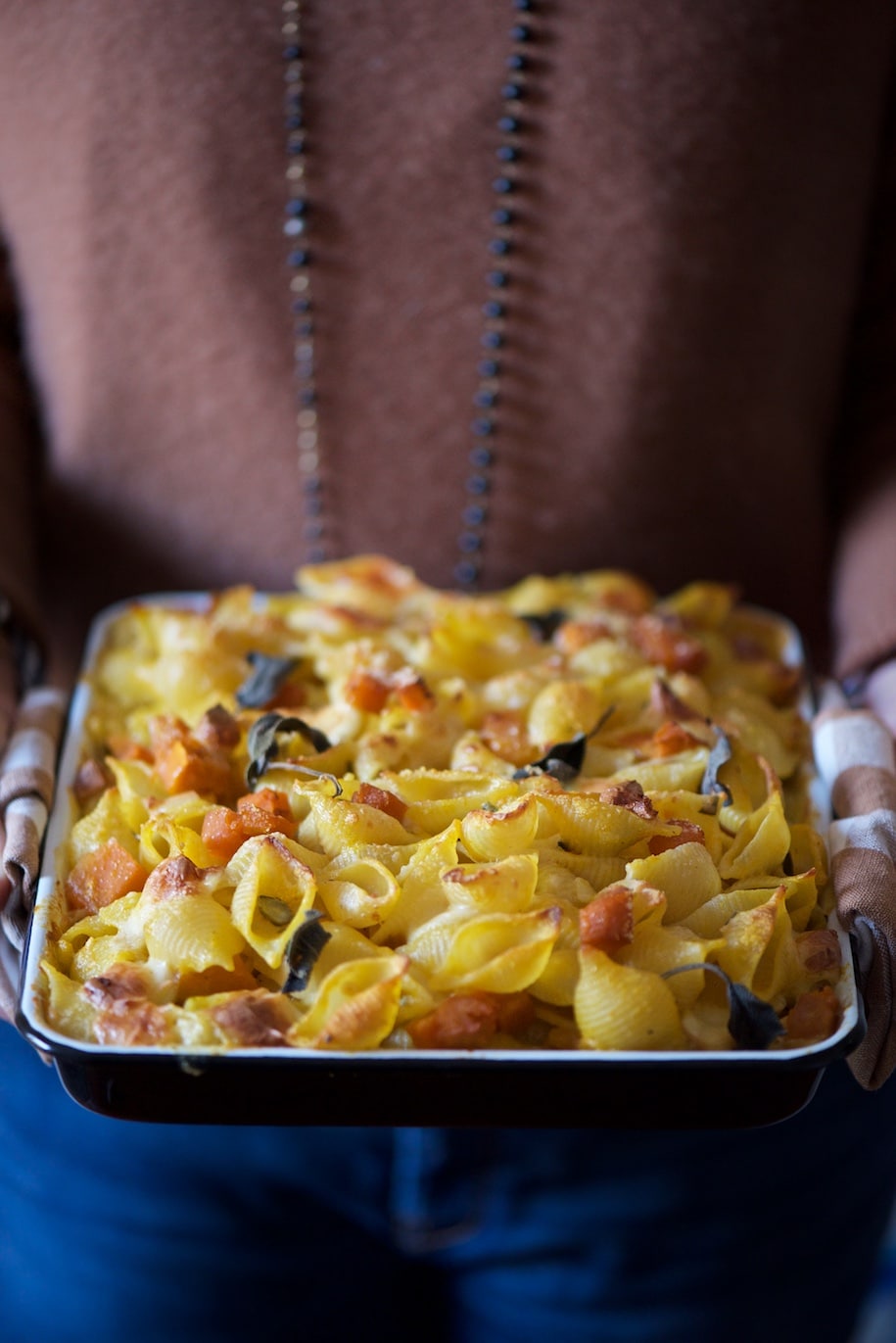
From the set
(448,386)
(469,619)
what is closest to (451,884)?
(469,619)

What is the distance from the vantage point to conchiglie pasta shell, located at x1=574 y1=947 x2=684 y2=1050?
57cm

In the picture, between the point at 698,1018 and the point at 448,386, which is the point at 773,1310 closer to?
the point at 698,1018

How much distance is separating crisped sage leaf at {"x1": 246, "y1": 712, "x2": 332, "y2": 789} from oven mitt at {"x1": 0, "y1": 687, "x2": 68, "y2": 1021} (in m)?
0.12

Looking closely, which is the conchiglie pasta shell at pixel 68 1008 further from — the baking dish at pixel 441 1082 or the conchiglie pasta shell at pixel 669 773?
the conchiglie pasta shell at pixel 669 773

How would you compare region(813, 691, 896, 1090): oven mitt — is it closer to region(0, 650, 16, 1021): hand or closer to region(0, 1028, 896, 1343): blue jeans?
region(0, 1028, 896, 1343): blue jeans

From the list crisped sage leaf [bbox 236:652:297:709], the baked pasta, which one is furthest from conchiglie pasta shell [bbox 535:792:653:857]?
crisped sage leaf [bbox 236:652:297:709]

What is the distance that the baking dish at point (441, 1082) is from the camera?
1.83 feet

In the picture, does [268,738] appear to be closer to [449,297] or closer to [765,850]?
[765,850]

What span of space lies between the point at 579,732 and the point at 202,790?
23 cm

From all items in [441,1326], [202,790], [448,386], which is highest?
[448,386]

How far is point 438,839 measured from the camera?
2.17ft

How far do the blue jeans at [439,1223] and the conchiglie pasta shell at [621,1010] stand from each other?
32 cm

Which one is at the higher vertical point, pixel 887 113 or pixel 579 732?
pixel 887 113

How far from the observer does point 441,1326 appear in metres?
1.01
